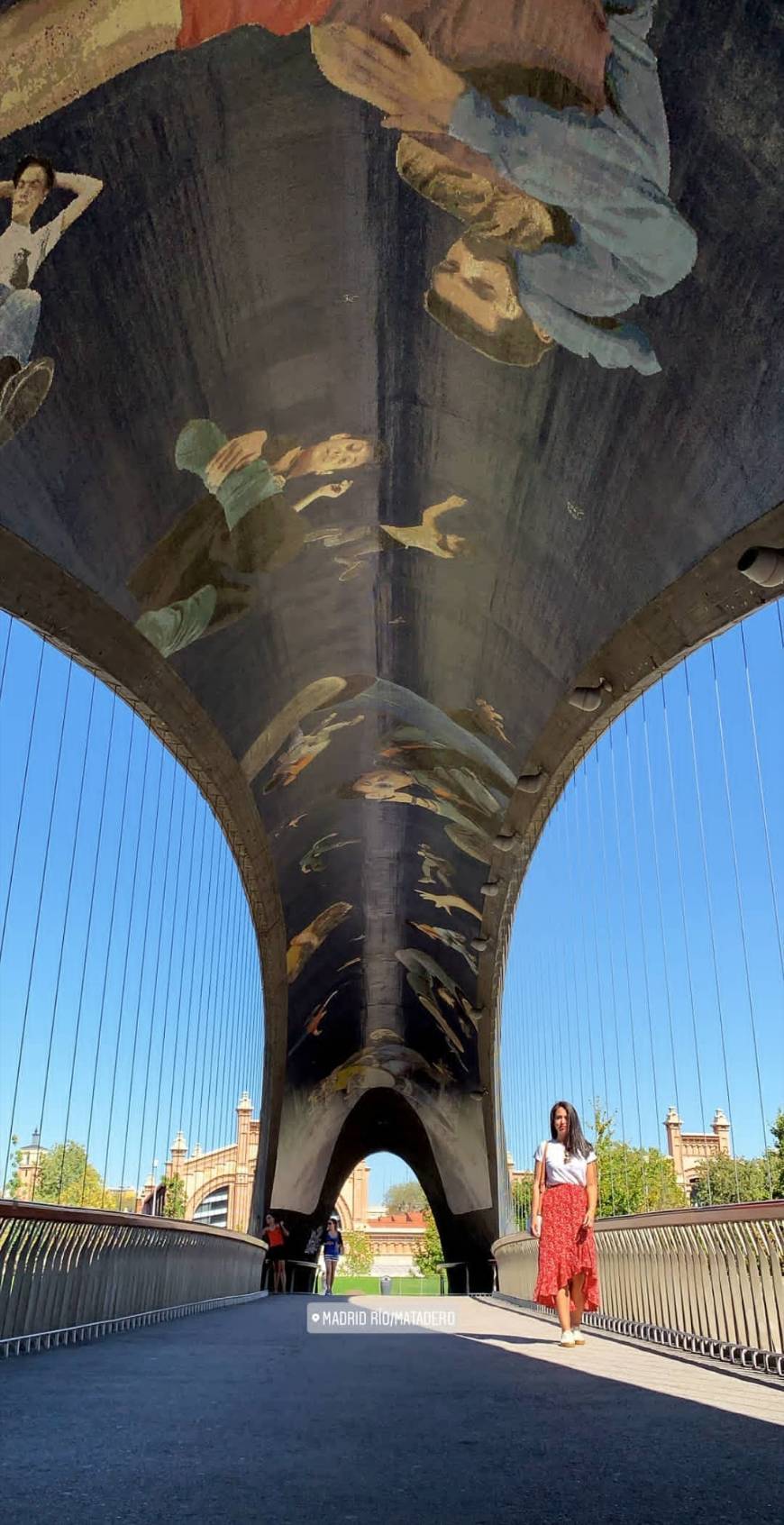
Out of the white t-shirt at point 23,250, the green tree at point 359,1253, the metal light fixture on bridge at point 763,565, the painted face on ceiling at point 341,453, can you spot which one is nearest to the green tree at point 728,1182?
the green tree at point 359,1253

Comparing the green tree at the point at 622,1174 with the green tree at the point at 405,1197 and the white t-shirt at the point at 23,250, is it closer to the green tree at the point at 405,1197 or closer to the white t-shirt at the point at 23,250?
the white t-shirt at the point at 23,250

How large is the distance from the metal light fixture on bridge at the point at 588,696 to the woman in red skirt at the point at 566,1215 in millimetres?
7102

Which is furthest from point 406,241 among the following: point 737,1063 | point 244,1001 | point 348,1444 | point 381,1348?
point 244,1001

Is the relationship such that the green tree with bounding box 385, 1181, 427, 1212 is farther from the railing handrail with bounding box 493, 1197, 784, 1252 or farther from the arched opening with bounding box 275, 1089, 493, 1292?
the railing handrail with bounding box 493, 1197, 784, 1252

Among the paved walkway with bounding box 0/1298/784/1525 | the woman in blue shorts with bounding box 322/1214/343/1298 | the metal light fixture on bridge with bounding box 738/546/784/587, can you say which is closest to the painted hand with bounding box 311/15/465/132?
the metal light fixture on bridge with bounding box 738/546/784/587

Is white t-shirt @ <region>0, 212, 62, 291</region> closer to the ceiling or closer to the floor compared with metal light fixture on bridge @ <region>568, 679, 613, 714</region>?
closer to the ceiling

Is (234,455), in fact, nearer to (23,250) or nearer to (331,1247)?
(23,250)

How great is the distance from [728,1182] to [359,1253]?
3326cm

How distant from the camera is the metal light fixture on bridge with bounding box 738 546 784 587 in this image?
961 centimetres

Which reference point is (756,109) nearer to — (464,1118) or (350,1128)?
(464,1118)

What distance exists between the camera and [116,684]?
13234mm

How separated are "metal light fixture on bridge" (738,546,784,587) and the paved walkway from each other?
5870mm

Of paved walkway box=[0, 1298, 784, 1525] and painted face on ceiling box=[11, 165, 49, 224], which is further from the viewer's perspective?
painted face on ceiling box=[11, 165, 49, 224]

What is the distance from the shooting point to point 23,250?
8094mm
